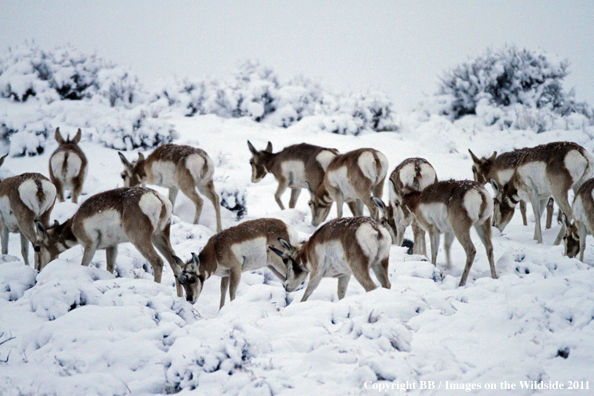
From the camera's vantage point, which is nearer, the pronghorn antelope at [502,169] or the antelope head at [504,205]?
the pronghorn antelope at [502,169]

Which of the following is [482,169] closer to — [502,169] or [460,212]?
[502,169]

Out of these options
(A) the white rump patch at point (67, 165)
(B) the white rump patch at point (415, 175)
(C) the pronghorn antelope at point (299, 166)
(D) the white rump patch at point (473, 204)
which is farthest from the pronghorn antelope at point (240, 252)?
(A) the white rump patch at point (67, 165)

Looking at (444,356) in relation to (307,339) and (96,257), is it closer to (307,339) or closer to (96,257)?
(307,339)

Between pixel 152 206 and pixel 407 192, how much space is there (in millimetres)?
4552

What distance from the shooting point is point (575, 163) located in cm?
1021

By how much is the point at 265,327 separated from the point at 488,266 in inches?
190

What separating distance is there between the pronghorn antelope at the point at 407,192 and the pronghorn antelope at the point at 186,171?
3.87m

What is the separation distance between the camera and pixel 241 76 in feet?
A: 89.7

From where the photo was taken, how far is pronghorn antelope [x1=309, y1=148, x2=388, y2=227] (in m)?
10.9

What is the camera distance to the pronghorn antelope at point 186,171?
38.2 feet

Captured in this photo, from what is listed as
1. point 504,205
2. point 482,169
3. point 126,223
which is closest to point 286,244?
point 126,223

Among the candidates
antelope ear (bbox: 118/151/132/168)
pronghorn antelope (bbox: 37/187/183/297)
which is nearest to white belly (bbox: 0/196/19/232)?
pronghorn antelope (bbox: 37/187/183/297)

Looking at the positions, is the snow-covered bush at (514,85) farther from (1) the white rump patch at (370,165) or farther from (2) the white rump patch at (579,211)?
(2) the white rump patch at (579,211)

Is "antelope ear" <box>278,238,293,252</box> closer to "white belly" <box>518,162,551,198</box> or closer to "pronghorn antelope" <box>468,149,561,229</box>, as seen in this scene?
"white belly" <box>518,162,551,198</box>
